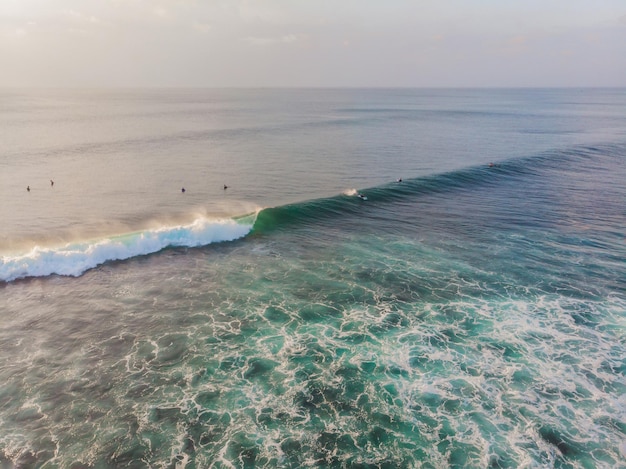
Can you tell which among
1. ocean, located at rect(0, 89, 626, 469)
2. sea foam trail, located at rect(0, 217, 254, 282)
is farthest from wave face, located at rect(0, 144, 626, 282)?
ocean, located at rect(0, 89, 626, 469)

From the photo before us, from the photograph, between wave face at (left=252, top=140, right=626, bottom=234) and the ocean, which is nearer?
the ocean

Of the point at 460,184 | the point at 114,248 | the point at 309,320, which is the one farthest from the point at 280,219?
the point at 460,184

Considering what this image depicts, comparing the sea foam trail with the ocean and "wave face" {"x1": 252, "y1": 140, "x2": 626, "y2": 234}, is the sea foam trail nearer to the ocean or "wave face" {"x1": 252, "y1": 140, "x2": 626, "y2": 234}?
the ocean

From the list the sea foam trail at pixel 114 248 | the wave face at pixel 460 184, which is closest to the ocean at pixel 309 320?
the sea foam trail at pixel 114 248

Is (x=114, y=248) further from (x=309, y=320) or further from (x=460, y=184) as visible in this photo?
(x=460, y=184)

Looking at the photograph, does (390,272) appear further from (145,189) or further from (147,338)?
(145,189)

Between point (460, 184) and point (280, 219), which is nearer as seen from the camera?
point (280, 219)
